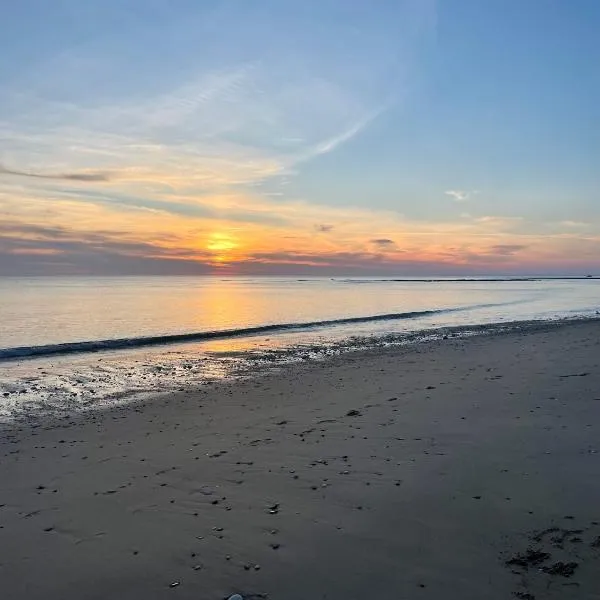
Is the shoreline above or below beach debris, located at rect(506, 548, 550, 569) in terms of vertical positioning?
below

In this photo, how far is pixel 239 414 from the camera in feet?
38.4

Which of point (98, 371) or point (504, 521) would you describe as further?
point (98, 371)

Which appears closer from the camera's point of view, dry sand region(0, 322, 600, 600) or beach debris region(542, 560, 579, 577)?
beach debris region(542, 560, 579, 577)

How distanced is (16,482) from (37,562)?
2818mm

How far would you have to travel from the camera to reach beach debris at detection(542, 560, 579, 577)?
4.84 metres

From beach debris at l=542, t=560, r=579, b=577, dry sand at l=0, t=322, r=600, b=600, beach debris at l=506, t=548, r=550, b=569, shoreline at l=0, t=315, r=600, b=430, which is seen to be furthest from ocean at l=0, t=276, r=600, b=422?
beach debris at l=542, t=560, r=579, b=577

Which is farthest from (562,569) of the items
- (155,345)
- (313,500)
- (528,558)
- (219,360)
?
(155,345)

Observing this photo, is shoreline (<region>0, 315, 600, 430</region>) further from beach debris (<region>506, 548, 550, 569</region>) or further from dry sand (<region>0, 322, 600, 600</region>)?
beach debris (<region>506, 548, 550, 569</region>)

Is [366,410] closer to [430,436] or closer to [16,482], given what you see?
[430,436]

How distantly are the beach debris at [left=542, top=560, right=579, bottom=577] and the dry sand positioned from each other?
16 millimetres

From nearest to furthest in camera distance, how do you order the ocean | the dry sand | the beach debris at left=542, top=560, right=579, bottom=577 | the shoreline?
the beach debris at left=542, top=560, right=579, bottom=577 < the dry sand < the shoreline < the ocean

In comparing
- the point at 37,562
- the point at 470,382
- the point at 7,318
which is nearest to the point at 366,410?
the point at 470,382

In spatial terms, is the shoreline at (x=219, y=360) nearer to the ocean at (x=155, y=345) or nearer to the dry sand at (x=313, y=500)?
the ocean at (x=155, y=345)

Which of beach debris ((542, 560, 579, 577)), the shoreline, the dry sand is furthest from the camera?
the shoreline
